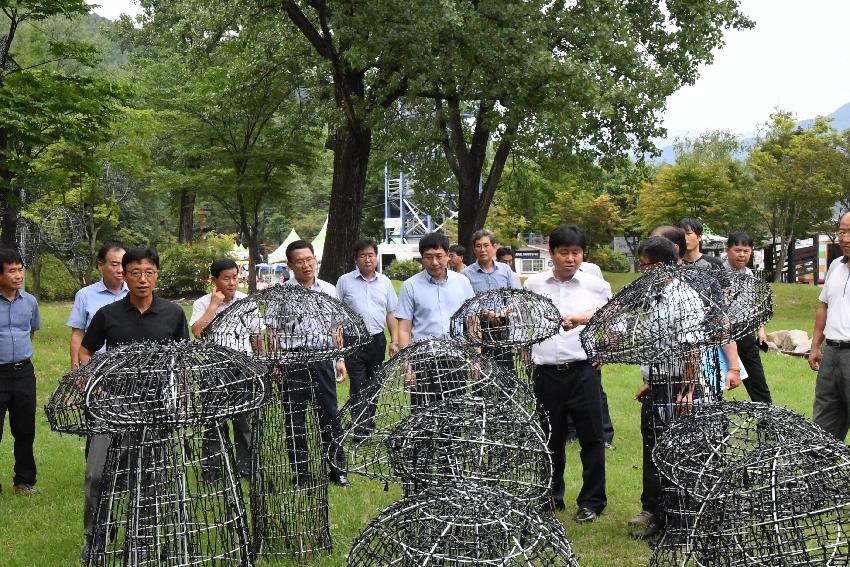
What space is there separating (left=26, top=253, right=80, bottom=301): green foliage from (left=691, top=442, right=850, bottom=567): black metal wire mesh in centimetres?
2690

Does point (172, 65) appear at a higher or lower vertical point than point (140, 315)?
higher

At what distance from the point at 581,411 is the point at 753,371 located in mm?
2690

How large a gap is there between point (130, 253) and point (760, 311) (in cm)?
354

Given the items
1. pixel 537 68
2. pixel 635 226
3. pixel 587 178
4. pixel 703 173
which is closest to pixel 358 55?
pixel 537 68

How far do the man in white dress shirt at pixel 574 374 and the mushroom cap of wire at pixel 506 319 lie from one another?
12cm

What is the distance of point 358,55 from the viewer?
42.4 feet

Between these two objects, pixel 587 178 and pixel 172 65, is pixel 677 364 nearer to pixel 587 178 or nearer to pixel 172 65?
pixel 587 178

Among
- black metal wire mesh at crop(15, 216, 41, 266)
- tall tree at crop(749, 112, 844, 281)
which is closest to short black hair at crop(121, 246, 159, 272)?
black metal wire mesh at crop(15, 216, 41, 266)

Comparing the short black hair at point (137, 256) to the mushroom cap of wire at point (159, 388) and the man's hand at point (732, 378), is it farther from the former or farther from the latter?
the man's hand at point (732, 378)

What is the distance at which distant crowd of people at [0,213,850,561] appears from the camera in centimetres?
520

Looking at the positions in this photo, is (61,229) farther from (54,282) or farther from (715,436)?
(715,436)

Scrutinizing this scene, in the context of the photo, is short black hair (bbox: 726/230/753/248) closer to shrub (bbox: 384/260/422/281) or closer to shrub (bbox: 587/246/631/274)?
shrub (bbox: 384/260/422/281)

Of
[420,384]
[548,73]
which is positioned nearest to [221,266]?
[420,384]

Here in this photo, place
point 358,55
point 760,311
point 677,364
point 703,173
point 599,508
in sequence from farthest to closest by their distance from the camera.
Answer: point 703,173 < point 358,55 < point 599,508 < point 677,364 < point 760,311
